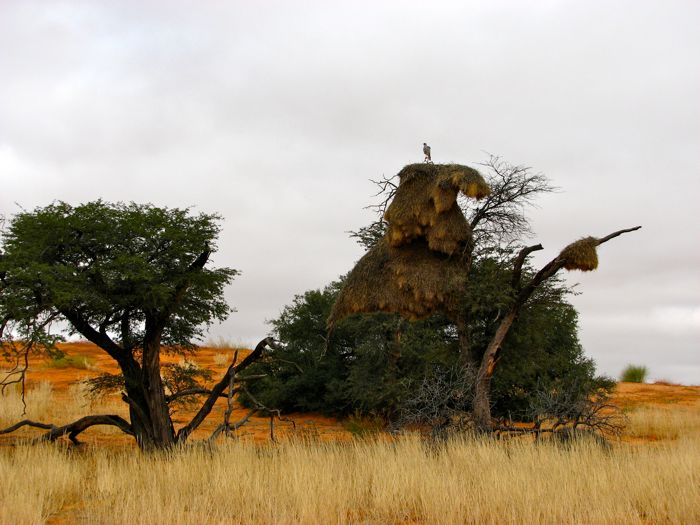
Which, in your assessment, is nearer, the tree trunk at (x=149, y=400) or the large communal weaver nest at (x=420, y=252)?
the tree trunk at (x=149, y=400)

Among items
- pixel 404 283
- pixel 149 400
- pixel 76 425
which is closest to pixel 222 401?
pixel 76 425

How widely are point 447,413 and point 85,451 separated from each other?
8.67 m

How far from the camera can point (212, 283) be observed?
15.7 meters

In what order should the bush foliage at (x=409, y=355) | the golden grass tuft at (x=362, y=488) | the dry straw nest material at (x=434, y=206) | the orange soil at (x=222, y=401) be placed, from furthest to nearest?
the orange soil at (x=222, y=401), the bush foliage at (x=409, y=355), the dry straw nest material at (x=434, y=206), the golden grass tuft at (x=362, y=488)

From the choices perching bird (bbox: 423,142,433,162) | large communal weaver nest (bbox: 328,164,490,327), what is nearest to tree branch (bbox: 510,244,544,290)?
large communal weaver nest (bbox: 328,164,490,327)

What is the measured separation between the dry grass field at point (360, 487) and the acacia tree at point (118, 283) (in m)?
1.95

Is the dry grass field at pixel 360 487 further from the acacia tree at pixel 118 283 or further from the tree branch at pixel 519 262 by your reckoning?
the tree branch at pixel 519 262

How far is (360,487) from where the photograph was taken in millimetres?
10461

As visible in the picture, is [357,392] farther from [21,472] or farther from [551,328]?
[21,472]

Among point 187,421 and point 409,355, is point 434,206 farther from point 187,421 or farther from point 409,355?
point 187,421

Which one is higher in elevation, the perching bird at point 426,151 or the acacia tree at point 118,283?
the perching bird at point 426,151

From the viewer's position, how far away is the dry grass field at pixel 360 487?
9.01 metres

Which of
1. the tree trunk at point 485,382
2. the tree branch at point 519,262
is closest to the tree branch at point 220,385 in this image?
the tree trunk at point 485,382

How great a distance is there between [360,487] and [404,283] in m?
7.33
